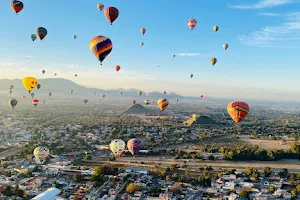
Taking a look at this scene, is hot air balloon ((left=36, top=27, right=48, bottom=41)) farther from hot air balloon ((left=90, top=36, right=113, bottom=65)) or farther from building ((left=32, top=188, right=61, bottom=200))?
building ((left=32, top=188, right=61, bottom=200))

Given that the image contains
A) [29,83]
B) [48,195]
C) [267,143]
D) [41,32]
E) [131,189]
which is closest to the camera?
[48,195]

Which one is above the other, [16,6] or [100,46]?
[16,6]

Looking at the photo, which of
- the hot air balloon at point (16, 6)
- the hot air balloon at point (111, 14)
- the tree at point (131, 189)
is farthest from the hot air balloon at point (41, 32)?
the tree at point (131, 189)

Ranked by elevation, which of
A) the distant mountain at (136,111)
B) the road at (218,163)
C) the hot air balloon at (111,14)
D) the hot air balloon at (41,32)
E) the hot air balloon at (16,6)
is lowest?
the road at (218,163)

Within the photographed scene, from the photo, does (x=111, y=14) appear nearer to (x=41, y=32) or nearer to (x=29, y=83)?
(x=41, y=32)

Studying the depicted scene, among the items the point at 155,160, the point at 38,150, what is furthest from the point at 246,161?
the point at 38,150

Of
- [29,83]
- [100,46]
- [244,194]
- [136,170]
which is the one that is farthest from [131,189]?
[29,83]

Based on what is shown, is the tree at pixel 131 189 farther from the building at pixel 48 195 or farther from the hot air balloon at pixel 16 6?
the hot air balloon at pixel 16 6

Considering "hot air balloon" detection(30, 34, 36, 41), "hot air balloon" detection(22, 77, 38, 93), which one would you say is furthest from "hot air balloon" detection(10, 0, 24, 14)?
"hot air balloon" detection(22, 77, 38, 93)
